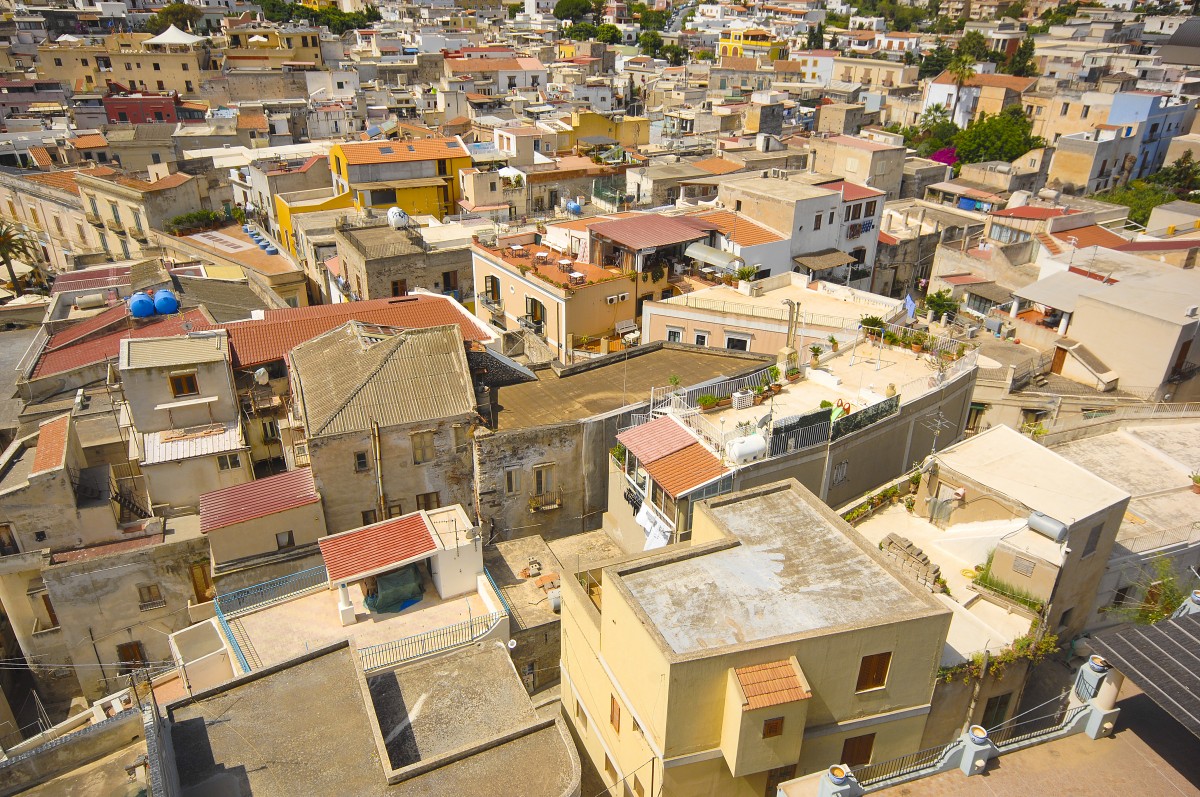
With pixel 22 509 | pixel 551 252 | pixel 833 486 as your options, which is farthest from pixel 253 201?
pixel 833 486

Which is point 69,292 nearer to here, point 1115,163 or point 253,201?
point 253,201

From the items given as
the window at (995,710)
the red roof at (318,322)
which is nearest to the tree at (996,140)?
the red roof at (318,322)

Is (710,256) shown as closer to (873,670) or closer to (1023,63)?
(873,670)

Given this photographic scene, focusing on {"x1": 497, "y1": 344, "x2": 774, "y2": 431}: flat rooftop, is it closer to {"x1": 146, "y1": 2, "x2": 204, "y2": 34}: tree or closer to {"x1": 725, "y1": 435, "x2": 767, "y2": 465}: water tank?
{"x1": 725, "y1": 435, "x2": 767, "y2": 465}: water tank

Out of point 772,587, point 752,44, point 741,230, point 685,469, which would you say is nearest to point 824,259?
point 741,230

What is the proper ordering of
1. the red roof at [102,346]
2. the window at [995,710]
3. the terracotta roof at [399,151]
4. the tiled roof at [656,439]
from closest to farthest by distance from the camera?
1. the window at [995,710]
2. the tiled roof at [656,439]
3. the red roof at [102,346]
4. the terracotta roof at [399,151]

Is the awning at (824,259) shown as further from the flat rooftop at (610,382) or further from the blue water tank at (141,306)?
the blue water tank at (141,306)
